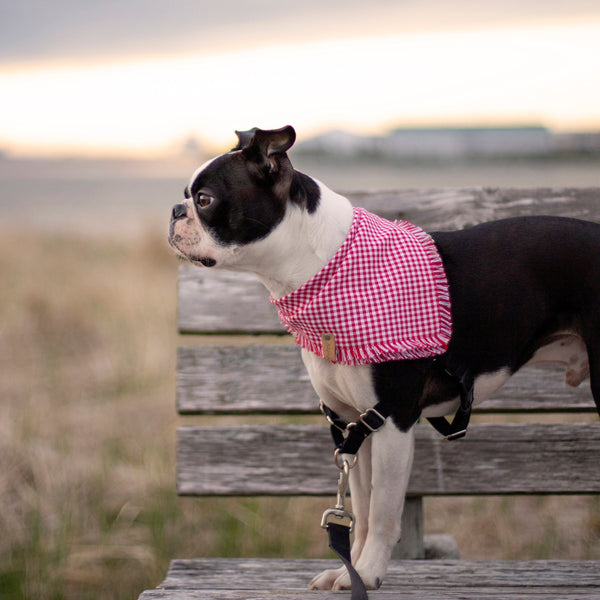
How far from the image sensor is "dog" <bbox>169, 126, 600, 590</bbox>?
1431 millimetres

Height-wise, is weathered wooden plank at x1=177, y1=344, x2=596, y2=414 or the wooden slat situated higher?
the wooden slat

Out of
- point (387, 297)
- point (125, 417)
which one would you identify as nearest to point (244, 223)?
point (387, 297)

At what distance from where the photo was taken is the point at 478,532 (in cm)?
264

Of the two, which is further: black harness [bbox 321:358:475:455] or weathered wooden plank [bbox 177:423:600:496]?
weathered wooden plank [bbox 177:423:600:496]

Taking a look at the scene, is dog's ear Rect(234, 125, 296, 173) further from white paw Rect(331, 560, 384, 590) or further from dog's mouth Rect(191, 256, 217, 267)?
white paw Rect(331, 560, 384, 590)

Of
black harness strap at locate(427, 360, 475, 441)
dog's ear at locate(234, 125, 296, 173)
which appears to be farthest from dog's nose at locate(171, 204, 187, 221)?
black harness strap at locate(427, 360, 475, 441)

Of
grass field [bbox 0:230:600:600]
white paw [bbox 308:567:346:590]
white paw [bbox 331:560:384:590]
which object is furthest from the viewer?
grass field [bbox 0:230:600:600]

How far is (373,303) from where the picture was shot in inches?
57.7

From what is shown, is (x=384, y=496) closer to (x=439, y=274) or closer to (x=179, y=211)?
(x=439, y=274)

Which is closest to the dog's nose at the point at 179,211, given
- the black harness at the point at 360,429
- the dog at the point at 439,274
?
the dog at the point at 439,274

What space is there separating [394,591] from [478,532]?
3.90 feet

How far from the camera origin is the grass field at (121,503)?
2268mm

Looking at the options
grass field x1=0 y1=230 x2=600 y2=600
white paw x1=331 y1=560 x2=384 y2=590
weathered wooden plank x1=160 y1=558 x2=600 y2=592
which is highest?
white paw x1=331 y1=560 x2=384 y2=590

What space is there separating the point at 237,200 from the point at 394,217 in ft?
2.45
